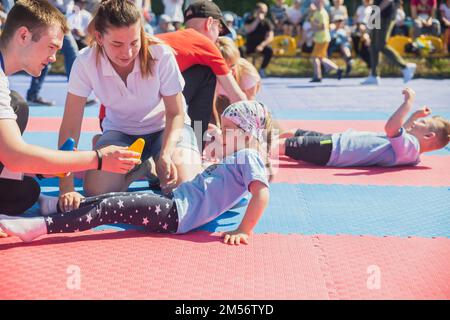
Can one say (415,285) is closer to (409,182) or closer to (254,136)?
(254,136)

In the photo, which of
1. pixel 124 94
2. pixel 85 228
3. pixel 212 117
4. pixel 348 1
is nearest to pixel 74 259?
pixel 85 228

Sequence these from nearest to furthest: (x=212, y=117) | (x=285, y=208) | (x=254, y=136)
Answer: (x=254, y=136), (x=285, y=208), (x=212, y=117)

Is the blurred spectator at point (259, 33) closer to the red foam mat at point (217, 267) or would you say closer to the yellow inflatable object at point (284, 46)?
the yellow inflatable object at point (284, 46)

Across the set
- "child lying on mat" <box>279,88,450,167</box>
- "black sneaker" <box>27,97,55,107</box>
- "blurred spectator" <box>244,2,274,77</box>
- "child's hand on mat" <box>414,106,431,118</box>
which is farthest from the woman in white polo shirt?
"blurred spectator" <box>244,2,274,77</box>

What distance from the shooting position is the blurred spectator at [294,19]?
50.1 ft

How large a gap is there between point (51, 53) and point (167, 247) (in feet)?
3.50

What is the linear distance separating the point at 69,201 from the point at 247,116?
1.02m

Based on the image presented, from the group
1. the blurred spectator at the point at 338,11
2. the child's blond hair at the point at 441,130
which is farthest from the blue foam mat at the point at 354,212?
the blurred spectator at the point at 338,11

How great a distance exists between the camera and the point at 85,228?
3109 millimetres

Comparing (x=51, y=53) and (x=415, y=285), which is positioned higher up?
(x=51, y=53)

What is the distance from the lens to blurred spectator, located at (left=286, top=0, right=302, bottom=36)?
1526 centimetres

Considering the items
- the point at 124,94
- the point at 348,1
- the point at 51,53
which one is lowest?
the point at 348,1

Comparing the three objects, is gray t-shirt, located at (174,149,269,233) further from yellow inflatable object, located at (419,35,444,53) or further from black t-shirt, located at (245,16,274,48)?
yellow inflatable object, located at (419,35,444,53)

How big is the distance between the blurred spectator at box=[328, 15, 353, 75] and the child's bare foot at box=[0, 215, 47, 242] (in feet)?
34.9
